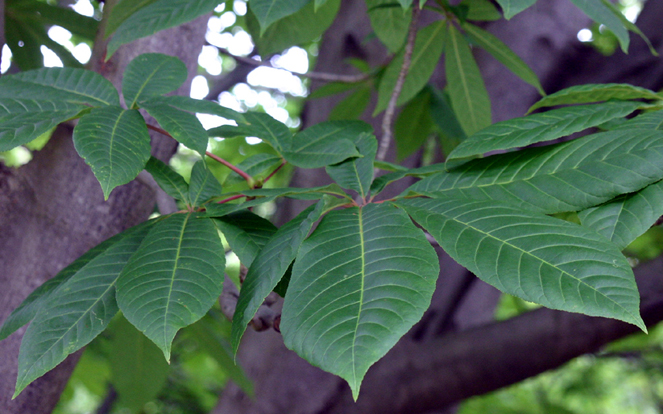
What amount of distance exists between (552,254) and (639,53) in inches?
51.0

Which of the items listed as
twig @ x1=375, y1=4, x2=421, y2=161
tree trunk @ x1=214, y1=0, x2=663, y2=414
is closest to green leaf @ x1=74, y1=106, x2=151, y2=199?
twig @ x1=375, y1=4, x2=421, y2=161

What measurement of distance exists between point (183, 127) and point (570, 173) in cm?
41

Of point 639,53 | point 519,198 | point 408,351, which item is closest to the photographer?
point 519,198

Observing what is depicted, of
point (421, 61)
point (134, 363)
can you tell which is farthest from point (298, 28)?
point (134, 363)

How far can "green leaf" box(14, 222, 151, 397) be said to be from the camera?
42cm

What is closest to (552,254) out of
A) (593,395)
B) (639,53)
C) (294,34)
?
(294,34)

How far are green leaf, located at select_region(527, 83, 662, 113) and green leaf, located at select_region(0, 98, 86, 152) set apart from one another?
1.83 ft

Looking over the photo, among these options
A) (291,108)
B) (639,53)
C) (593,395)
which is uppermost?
(639,53)

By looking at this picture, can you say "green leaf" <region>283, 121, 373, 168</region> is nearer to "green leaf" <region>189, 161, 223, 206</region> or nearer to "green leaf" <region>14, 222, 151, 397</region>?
"green leaf" <region>189, 161, 223, 206</region>

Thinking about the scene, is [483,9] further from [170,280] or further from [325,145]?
[170,280]

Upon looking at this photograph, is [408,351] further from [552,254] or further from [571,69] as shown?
[552,254]

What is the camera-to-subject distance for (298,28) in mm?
898

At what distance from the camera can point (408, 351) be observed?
1.46 m

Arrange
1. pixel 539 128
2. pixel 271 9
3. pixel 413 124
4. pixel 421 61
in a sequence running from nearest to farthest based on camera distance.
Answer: pixel 539 128 → pixel 271 9 → pixel 421 61 → pixel 413 124
